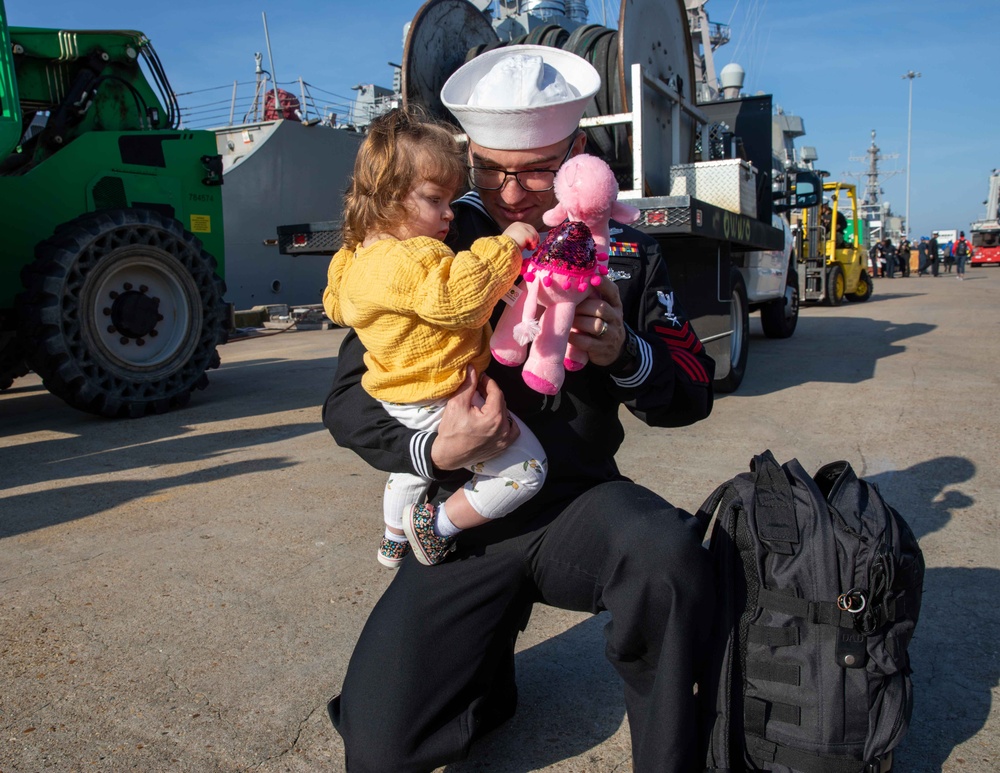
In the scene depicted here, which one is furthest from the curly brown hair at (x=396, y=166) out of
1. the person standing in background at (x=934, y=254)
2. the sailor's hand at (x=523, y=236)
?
the person standing in background at (x=934, y=254)

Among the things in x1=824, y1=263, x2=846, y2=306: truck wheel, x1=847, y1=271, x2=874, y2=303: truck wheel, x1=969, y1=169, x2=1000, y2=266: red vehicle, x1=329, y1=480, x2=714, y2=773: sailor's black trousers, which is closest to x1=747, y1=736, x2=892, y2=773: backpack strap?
x1=329, y1=480, x2=714, y2=773: sailor's black trousers

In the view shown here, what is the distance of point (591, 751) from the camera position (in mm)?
2238

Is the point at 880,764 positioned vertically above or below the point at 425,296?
below

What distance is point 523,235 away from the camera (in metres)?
1.85

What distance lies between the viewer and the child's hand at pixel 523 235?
6.05ft

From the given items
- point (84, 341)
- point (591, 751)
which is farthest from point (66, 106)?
point (591, 751)

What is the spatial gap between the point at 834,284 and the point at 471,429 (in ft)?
59.3

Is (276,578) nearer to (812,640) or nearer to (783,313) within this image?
(812,640)

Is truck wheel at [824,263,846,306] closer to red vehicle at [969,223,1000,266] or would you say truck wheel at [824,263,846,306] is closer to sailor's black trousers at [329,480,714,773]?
sailor's black trousers at [329,480,714,773]

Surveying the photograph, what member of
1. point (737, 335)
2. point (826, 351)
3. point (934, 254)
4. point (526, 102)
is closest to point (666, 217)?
point (737, 335)

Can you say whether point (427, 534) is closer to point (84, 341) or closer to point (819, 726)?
point (819, 726)

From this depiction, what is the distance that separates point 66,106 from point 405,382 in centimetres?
622

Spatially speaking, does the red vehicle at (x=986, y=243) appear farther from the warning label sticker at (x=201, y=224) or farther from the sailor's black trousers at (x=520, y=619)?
the sailor's black trousers at (x=520, y=619)

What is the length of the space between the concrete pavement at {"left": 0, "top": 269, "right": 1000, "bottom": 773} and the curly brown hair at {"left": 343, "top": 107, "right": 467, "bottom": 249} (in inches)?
57.9
